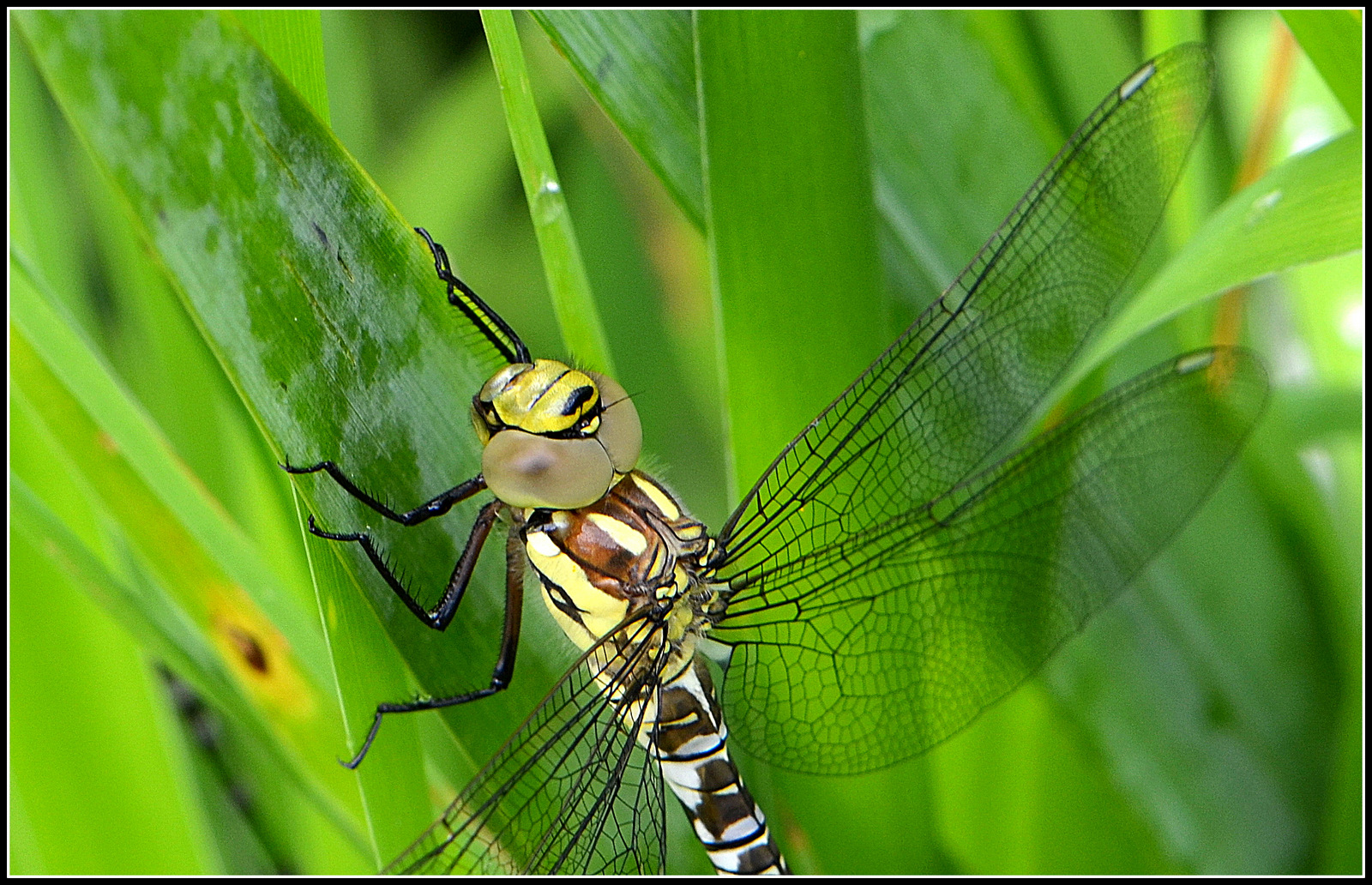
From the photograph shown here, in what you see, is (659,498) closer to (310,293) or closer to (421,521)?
(421,521)

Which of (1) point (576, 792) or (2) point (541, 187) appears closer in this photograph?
(2) point (541, 187)

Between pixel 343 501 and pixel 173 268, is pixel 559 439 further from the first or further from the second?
pixel 173 268

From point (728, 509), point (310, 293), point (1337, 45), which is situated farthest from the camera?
point (728, 509)

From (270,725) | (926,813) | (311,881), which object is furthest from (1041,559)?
(311,881)

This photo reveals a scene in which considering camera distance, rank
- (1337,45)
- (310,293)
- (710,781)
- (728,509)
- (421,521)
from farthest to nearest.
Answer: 1. (728,509)
2. (710,781)
3. (1337,45)
4. (421,521)
5. (310,293)

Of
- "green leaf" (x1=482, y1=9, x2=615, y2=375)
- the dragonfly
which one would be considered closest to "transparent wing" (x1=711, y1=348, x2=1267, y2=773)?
the dragonfly

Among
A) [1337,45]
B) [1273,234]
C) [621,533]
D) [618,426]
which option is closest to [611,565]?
[621,533]

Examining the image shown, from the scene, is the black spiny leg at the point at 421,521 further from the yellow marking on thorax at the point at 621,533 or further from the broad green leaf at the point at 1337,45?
the broad green leaf at the point at 1337,45

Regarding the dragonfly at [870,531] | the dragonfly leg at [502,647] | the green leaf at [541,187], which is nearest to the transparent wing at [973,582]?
the dragonfly at [870,531]
